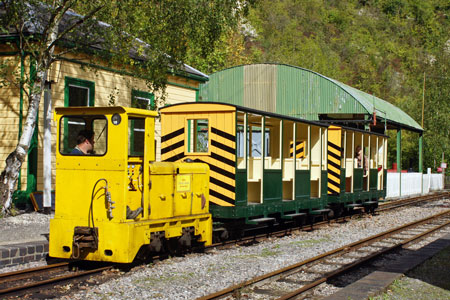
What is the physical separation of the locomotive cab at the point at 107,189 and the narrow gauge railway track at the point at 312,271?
1.89 metres

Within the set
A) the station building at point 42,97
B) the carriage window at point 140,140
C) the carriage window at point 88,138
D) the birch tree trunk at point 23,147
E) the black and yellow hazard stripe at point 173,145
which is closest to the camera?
the carriage window at point 88,138

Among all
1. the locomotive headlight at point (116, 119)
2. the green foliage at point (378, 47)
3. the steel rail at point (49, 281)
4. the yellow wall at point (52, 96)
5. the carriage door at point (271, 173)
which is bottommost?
the steel rail at point (49, 281)

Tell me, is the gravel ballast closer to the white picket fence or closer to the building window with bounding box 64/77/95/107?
the building window with bounding box 64/77/95/107

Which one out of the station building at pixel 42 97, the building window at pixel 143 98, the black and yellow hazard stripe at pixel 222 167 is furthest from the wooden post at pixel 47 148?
the black and yellow hazard stripe at pixel 222 167

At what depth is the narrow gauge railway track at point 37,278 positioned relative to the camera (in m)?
7.51

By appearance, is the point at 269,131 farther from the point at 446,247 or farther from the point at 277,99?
the point at 277,99

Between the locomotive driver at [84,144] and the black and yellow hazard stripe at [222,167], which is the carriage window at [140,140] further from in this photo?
the black and yellow hazard stripe at [222,167]

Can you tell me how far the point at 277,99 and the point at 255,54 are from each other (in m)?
23.5

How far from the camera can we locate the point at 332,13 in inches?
4739

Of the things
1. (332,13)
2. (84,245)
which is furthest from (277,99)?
(332,13)

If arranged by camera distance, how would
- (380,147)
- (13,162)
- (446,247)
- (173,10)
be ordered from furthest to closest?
(380,147)
(173,10)
(13,162)
(446,247)

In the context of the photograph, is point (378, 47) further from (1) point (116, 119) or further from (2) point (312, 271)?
(1) point (116, 119)

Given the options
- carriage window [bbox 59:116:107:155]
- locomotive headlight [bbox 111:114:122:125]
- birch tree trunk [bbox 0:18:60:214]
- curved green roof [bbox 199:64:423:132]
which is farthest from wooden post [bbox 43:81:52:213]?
curved green roof [bbox 199:64:423:132]

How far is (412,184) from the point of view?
34.5 metres
